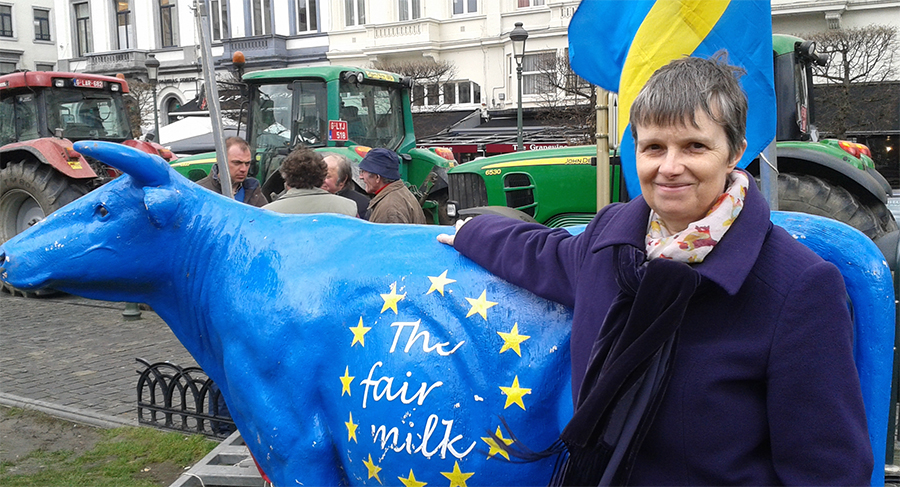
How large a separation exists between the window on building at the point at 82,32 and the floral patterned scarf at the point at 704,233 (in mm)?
35009

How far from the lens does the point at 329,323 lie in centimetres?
210

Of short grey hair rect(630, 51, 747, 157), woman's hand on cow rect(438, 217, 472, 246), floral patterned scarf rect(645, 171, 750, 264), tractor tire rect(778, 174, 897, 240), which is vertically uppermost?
short grey hair rect(630, 51, 747, 157)

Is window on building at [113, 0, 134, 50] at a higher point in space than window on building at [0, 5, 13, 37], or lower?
lower

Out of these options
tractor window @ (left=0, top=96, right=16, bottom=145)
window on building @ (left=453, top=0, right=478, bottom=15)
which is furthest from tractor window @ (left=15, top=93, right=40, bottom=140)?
window on building @ (left=453, top=0, right=478, bottom=15)

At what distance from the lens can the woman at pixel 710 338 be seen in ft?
4.46

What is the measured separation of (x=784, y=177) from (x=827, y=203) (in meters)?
0.39

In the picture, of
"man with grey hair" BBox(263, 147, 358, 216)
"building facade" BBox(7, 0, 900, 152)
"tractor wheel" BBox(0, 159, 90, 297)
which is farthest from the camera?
"building facade" BBox(7, 0, 900, 152)

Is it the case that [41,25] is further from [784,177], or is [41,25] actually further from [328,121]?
[784,177]

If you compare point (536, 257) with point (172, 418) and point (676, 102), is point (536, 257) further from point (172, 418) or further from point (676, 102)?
point (172, 418)

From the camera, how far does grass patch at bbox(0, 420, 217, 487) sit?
171 inches

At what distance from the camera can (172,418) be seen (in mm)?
5387

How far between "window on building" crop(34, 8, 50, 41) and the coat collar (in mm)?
39469

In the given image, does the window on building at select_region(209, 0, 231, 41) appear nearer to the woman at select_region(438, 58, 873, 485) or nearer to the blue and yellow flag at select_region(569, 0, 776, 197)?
the blue and yellow flag at select_region(569, 0, 776, 197)

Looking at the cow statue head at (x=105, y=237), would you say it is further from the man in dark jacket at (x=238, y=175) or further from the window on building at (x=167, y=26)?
the window on building at (x=167, y=26)
